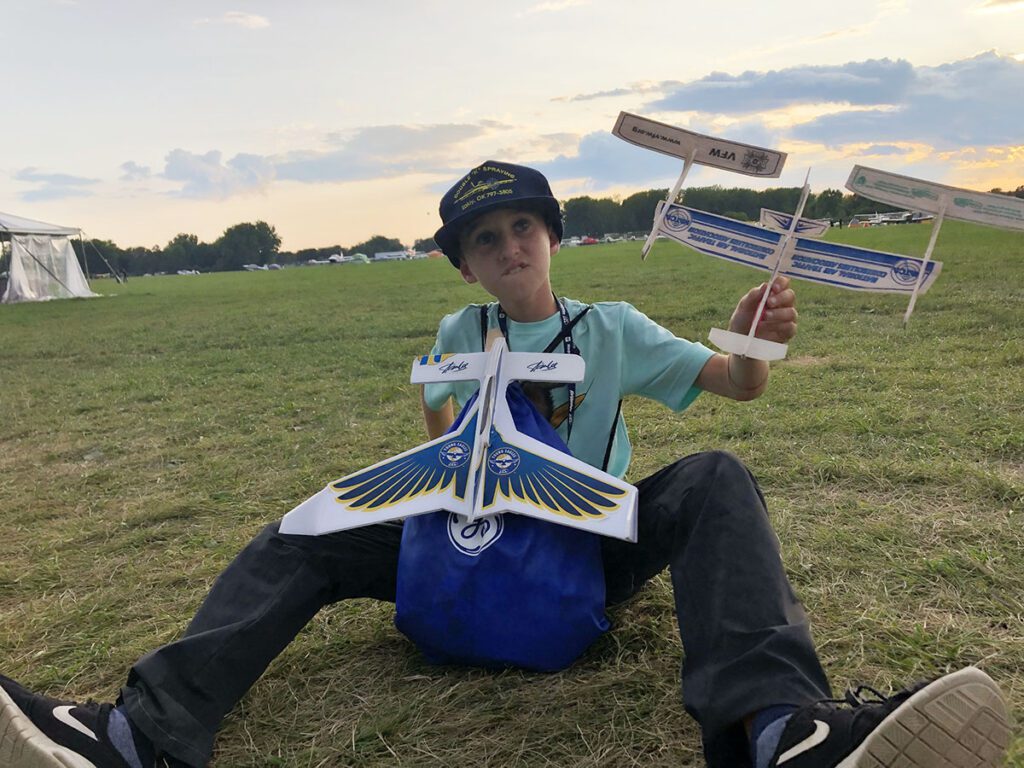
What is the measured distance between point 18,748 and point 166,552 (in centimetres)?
179

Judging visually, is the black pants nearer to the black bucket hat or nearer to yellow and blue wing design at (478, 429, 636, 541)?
yellow and blue wing design at (478, 429, 636, 541)

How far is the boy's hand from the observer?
1.91 meters

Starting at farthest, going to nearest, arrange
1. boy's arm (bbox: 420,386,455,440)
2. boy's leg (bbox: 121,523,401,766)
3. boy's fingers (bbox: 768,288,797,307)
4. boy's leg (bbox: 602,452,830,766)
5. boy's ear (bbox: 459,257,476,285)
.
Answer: boy's arm (bbox: 420,386,455,440)
boy's ear (bbox: 459,257,476,285)
boy's fingers (bbox: 768,288,797,307)
boy's leg (bbox: 121,523,401,766)
boy's leg (bbox: 602,452,830,766)

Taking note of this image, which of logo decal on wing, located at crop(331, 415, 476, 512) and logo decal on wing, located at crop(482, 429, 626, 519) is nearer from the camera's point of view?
logo decal on wing, located at crop(482, 429, 626, 519)

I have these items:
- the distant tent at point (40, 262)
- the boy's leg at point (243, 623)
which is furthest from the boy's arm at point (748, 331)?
the distant tent at point (40, 262)

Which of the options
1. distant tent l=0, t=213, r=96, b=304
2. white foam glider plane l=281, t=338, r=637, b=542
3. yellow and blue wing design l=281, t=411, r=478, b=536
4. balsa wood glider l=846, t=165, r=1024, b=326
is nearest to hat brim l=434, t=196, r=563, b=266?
white foam glider plane l=281, t=338, r=637, b=542

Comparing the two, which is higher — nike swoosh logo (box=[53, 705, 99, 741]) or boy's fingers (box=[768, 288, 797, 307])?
boy's fingers (box=[768, 288, 797, 307])

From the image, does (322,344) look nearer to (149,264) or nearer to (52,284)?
(52,284)

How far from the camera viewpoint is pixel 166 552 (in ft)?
10.5

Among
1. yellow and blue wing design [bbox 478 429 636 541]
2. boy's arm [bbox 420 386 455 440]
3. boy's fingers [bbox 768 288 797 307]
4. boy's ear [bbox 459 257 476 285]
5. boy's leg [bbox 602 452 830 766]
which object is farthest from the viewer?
boy's arm [bbox 420 386 455 440]

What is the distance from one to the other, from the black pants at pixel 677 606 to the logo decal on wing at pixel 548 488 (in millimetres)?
155

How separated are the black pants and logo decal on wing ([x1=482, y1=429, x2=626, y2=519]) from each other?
155 millimetres

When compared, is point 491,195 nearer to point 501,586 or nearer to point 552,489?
point 552,489

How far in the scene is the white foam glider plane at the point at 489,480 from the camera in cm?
184
